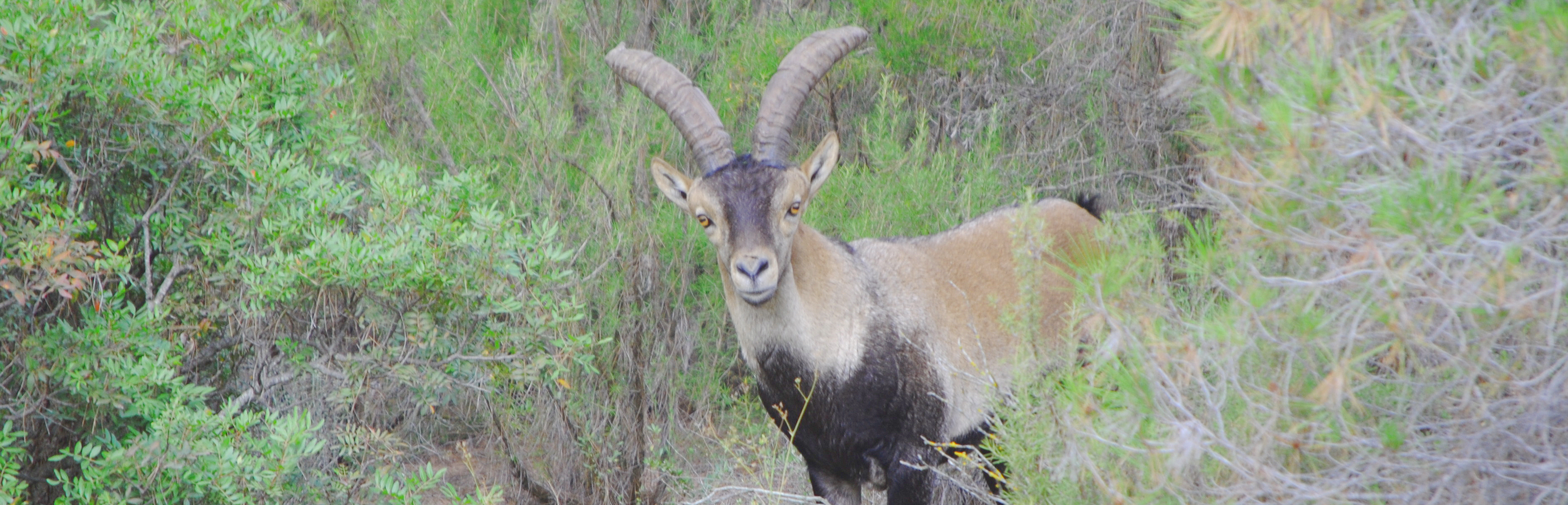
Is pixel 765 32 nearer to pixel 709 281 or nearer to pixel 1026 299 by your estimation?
pixel 709 281

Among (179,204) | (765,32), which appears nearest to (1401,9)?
(179,204)

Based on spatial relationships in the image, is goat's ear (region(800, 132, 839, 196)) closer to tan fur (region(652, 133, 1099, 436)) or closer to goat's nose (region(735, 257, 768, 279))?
tan fur (region(652, 133, 1099, 436))

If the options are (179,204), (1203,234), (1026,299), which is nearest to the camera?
(1203,234)

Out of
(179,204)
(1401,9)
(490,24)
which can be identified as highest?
(1401,9)

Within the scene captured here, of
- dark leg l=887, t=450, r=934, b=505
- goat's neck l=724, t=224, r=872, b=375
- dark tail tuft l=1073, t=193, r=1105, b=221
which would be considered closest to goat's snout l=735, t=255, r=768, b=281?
goat's neck l=724, t=224, r=872, b=375

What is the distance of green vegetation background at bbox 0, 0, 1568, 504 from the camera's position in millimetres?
2520

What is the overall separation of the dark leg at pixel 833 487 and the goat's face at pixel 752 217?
0.94 metres

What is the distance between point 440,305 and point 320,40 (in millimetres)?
1170

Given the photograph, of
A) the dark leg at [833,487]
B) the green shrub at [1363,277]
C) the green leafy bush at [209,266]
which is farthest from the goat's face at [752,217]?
the green shrub at [1363,277]

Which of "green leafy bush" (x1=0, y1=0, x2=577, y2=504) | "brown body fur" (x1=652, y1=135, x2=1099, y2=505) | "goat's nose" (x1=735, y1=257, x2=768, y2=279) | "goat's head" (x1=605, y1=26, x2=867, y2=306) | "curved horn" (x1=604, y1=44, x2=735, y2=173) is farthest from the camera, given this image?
"curved horn" (x1=604, y1=44, x2=735, y2=173)

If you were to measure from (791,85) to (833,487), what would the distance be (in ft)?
6.31

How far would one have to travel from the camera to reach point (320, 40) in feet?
15.3

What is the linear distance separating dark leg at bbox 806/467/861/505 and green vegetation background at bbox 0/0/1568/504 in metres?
0.37

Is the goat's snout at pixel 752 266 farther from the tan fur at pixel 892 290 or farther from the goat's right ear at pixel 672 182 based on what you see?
the goat's right ear at pixel 672 182
